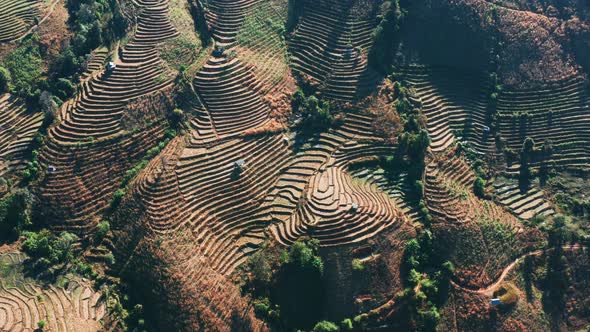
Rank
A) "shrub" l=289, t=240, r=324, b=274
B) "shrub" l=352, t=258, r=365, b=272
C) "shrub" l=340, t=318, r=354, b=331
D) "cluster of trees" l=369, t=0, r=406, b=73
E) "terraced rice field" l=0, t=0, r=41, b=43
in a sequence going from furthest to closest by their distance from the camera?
"cluster of trees" l=369, t=0, r=406, b=73 < "terraced rice field" l=0, t=0, r=41, b=43 < "shrub" l=352, t=258, r=365, b=272 < "shrub" l=289, t=240, r=324, b=274 < "shrub" l=340, t=318, r=354, b=331

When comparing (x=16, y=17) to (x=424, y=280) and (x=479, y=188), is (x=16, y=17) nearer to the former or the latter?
(x=424, y=280)

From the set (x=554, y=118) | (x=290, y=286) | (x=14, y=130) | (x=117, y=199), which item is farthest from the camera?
(x=554, y=118)

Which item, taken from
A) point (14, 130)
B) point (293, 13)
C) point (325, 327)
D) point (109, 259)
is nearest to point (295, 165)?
point (325, 327)

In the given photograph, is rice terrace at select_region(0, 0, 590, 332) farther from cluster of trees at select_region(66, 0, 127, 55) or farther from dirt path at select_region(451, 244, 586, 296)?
cluster of trees at select_region(66, 0, 127, 55)

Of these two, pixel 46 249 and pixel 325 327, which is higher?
pixel 46 249

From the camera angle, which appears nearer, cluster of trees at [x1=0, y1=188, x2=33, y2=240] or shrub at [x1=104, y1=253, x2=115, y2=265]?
shrub at [x1=104, y1=253, x2=115, y2=265]

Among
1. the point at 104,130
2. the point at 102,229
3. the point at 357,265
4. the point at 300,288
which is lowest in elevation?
the point at 300,288

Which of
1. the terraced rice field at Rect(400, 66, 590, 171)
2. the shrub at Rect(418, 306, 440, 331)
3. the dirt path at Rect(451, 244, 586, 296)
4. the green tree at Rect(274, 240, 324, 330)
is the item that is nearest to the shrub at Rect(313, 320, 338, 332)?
the green tree at Rect(274, 240, 324, 330)

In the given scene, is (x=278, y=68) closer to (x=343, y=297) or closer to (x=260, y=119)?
(x=260, y=119)
